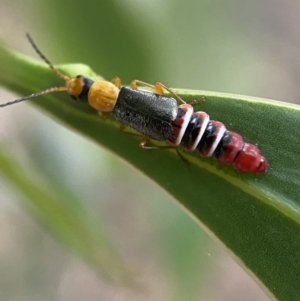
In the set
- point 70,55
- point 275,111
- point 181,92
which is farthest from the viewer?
point 70,55

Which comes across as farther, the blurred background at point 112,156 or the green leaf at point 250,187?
the blurred background at point 112,156

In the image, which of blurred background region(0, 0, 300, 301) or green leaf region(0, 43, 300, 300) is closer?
green leaf region(0, 43, 300, 300)

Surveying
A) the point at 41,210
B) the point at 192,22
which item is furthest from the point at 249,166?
the point at 192,22

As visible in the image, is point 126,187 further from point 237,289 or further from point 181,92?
point 181,92

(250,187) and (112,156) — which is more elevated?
(250,187)

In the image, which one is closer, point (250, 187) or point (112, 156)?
point (250, 187)
